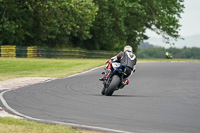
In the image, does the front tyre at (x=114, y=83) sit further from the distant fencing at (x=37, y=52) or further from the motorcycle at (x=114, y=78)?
the distant fencing at (x=37, y=52)

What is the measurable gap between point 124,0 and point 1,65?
2923cm

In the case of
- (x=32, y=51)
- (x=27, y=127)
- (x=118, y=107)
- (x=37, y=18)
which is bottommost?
(x=32, y=51)

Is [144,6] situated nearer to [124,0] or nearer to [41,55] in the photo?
[124,0]

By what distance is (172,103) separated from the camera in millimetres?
13062

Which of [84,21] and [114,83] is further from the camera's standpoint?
[84,21]

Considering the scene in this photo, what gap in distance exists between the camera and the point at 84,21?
4988cm

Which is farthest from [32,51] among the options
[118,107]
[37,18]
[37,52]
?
Result: [118,107]

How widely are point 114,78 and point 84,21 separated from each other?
35.9m

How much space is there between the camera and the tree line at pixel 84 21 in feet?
147

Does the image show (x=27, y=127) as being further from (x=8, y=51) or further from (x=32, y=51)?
(x=32, y=51)

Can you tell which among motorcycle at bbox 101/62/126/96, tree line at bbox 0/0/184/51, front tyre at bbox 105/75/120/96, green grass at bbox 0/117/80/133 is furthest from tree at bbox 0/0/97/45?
green grass at bbox 0/117/80/133

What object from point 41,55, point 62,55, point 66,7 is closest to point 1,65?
point 66,7

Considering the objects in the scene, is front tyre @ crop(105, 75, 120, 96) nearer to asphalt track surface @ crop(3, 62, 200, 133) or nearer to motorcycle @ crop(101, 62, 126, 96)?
motorcycle @ crop(101, 62, 126, 96)

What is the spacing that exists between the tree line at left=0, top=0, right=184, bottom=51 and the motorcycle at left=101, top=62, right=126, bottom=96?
26.2 m
